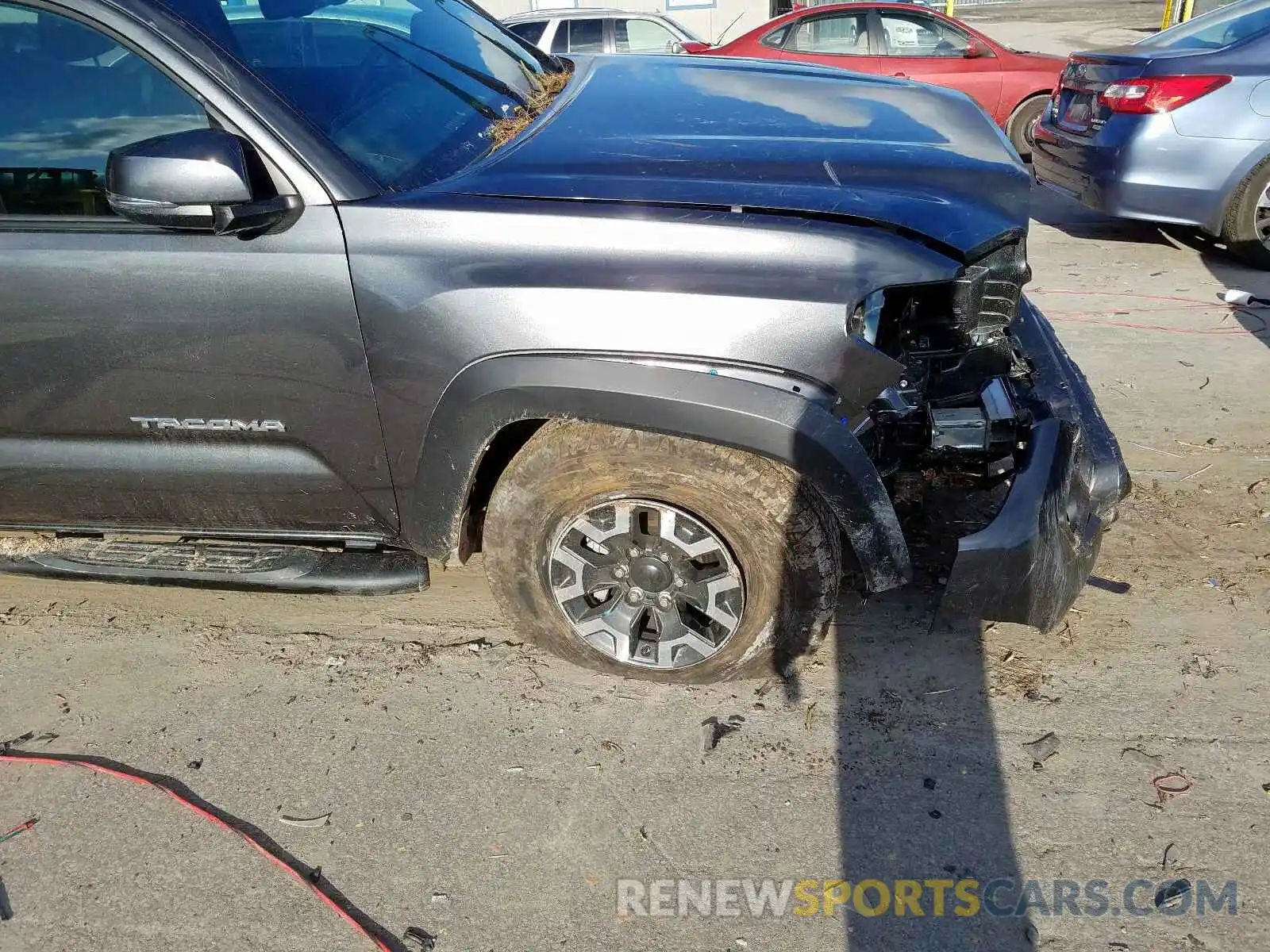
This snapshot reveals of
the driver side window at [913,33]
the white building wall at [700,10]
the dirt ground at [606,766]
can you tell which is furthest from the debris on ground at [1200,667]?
the white building wall at [700,10]

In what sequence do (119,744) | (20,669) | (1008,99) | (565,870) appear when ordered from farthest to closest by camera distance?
(1008,99), (20,669), (119,744), (565,870)

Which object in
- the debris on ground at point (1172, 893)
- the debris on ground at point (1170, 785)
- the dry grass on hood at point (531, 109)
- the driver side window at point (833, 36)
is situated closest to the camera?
the debris on ground at point (1172, 893)

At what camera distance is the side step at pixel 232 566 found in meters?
2.89

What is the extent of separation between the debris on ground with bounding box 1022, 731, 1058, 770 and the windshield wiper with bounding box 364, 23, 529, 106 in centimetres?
246

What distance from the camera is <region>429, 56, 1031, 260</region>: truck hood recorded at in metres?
2.50

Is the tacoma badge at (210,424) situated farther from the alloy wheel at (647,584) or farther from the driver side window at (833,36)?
the driver side window at (833,36)

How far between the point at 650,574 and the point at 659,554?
0.07 meters

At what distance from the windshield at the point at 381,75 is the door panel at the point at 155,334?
0.23m

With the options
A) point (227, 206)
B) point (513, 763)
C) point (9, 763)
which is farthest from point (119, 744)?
point (227, 206)

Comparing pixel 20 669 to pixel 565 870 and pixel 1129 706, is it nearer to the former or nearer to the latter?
pixel 565 870

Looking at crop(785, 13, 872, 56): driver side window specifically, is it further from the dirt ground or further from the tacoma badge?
the tacoma badge

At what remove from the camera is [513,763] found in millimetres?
2670

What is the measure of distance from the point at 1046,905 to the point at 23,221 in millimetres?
2967

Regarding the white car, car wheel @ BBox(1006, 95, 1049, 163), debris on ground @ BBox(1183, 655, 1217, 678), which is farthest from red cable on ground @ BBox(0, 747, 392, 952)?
the white car
